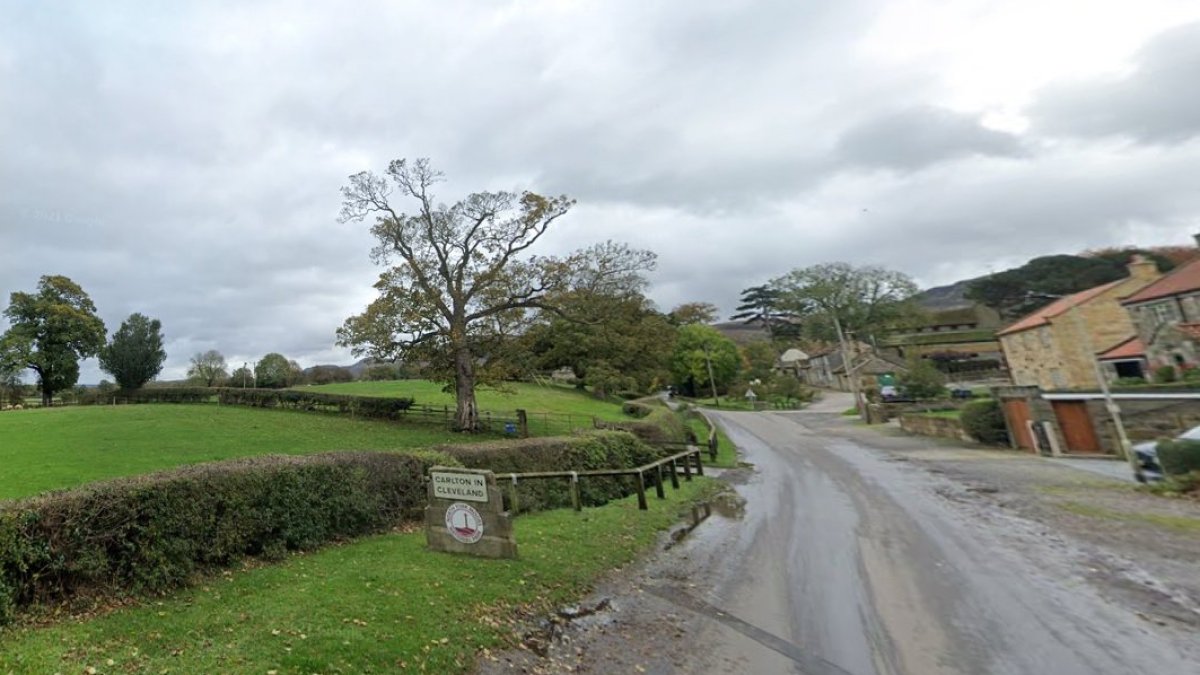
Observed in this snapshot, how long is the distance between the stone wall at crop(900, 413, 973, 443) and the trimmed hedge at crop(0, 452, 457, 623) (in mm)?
30024

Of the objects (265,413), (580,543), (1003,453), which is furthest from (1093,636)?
(265,413)

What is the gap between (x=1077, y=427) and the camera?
73.5 ft

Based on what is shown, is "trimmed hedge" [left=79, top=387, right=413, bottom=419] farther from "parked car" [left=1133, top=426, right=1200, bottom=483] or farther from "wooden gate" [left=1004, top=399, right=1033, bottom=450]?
"parked car" [left=1133, top=426, right=1200, bottom=483]

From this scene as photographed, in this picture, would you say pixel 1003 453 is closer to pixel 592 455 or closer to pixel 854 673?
pixel 592 455

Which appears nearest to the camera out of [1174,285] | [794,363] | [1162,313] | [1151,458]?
[1151,458]

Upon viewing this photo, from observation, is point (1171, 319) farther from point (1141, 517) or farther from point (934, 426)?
point (1141, 517)

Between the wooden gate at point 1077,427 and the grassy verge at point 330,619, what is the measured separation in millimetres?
24277

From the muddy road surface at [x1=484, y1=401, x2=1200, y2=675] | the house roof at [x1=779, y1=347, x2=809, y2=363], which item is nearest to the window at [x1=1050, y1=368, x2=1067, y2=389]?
the muddy road surface at [x1=484, y1=401, x2=1200, y2=675]

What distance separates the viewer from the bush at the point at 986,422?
25781 millimetres

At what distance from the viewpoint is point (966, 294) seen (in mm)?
87438

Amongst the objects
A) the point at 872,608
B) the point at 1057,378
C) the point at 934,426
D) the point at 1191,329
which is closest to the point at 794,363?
the point at 1057,378

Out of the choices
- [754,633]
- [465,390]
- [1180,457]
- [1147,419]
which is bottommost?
[754,633]

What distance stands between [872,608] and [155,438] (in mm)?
26999

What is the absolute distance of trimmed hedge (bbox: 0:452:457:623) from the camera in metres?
5.50
